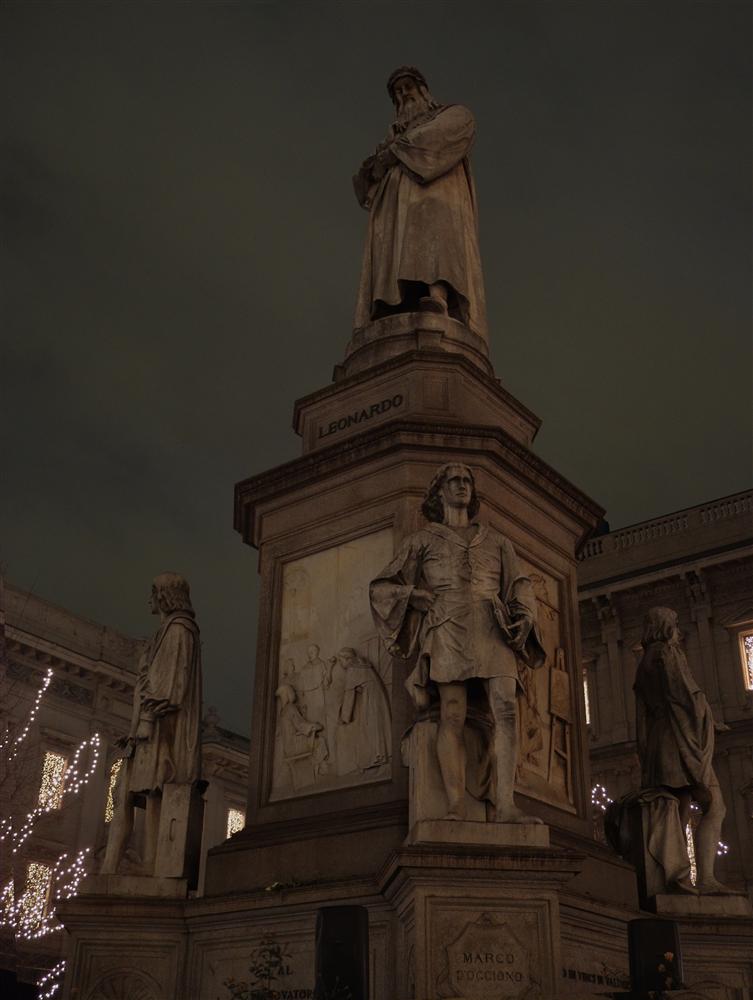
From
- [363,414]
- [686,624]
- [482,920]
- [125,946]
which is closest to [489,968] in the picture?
[482,920]

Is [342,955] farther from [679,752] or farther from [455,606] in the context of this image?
[679,752]

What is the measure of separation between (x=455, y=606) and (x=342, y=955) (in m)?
2.74

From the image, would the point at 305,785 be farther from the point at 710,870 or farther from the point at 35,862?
the point at 35,862

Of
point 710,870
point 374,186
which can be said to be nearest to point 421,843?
point 710,870

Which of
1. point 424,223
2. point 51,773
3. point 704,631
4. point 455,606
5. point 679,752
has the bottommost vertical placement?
point 679,752

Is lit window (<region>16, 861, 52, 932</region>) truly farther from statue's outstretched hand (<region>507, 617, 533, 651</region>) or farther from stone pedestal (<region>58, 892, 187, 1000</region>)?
statue's outstretched hand (<region>507, 617, 533, 651</region>)

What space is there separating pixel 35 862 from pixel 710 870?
30526mm

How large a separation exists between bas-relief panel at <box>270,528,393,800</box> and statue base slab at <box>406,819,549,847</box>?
1674 mm

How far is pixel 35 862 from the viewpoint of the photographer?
35562 millimetres

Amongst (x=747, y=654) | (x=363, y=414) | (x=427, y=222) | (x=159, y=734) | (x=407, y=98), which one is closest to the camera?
(x=159, y=734)

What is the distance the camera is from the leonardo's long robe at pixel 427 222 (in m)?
12.6

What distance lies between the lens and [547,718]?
972cm

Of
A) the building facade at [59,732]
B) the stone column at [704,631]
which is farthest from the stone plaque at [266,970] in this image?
the building facade at [59,732]

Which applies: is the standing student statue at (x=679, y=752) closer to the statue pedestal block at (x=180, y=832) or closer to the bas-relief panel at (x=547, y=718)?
the bas-relief panel at (x=547, y=718)
